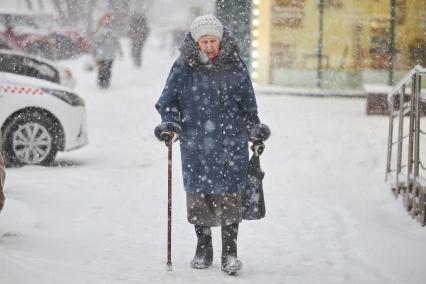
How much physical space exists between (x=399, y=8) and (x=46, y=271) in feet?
50.1

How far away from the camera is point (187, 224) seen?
7434 mm

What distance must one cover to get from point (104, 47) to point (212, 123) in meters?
16.3

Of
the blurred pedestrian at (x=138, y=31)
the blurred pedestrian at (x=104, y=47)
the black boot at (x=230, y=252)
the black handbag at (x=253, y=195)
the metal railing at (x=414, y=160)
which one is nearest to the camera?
the black boot at (x=230, y=252)

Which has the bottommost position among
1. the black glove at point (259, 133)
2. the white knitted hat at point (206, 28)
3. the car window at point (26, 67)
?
the black glove at point (259, 133)

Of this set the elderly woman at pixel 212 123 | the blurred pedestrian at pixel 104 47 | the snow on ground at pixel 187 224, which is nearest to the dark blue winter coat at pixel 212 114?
the elderly woman at pixel 212 123

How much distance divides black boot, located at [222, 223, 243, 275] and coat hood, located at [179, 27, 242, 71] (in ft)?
3.65

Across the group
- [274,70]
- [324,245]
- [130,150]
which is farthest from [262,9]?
[324,245]

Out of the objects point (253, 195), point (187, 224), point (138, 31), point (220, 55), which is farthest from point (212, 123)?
point (138, 31)

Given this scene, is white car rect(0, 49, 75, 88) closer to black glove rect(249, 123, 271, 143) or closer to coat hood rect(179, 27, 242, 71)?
coat hood rect(179, 27, 242, 71)

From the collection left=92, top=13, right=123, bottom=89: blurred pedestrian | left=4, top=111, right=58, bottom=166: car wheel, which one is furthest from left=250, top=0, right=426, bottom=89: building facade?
left=4, top=111, right=58, bottom=166: car wheel

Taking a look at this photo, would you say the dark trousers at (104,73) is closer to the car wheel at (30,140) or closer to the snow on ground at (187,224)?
the snow on ground at (187,224)

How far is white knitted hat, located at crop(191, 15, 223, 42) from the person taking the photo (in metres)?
5.43

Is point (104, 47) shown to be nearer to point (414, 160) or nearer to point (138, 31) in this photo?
point (138, 31)

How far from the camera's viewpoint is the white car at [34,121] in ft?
33.9
